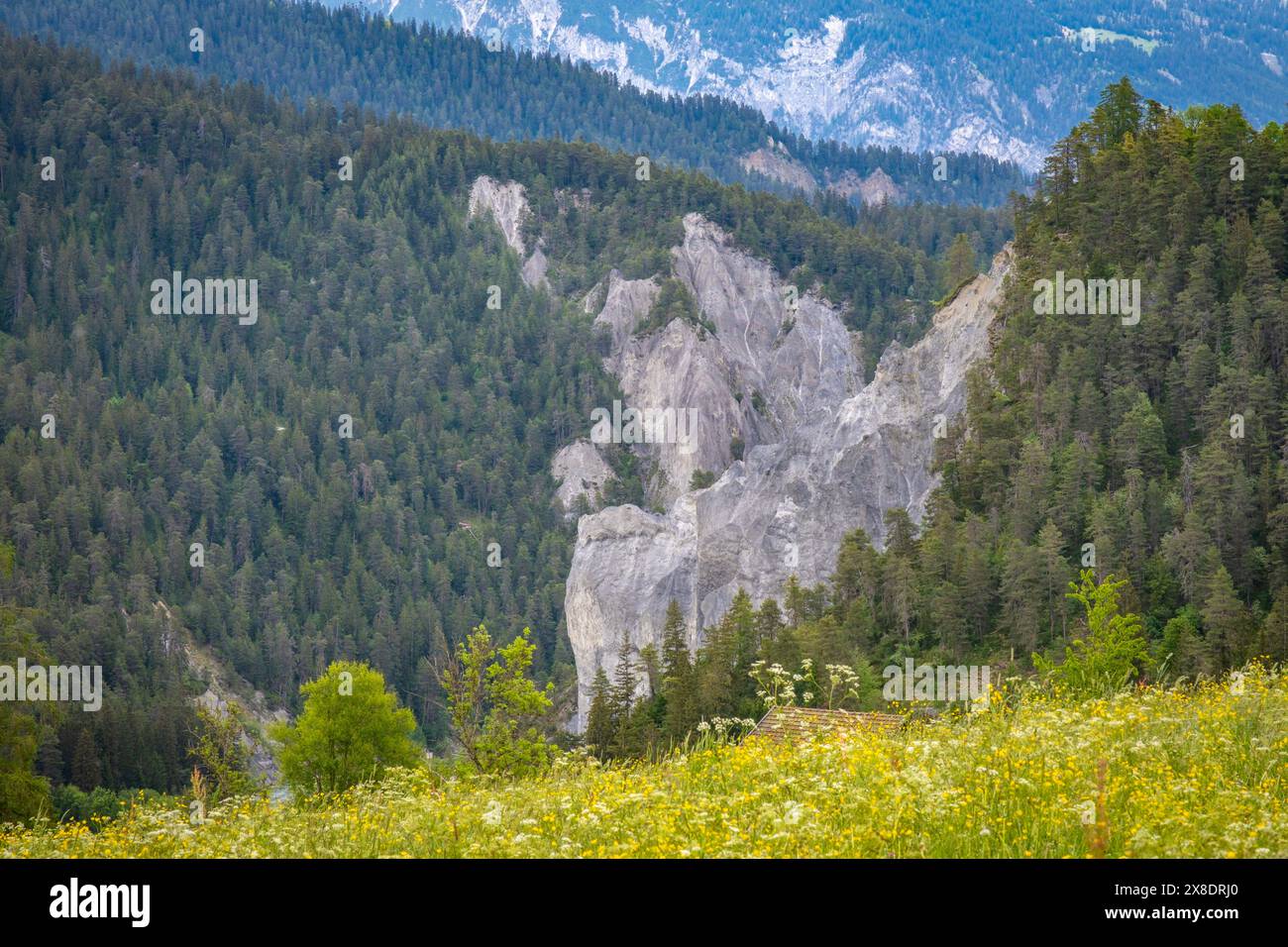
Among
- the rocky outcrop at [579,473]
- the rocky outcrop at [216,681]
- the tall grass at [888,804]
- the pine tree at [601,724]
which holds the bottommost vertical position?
the rocky outcrop at [216,681]

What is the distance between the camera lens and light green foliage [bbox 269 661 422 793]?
4962cm

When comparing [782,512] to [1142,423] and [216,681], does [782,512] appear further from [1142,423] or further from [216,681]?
[216,681]

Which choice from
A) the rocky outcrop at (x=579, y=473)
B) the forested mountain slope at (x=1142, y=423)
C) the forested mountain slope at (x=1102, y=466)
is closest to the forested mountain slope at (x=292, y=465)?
the rocky outcrop at (x=579, y=473)

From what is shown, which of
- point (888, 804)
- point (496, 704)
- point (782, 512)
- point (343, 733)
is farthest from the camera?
point (782, 512)

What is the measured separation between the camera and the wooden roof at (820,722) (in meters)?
16.0

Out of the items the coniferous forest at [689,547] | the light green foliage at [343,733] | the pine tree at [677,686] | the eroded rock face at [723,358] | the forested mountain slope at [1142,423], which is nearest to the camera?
the coniferous forest at [689,547]

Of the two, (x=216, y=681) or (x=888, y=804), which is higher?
(x=888, y=804)

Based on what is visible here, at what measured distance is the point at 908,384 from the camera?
293ft

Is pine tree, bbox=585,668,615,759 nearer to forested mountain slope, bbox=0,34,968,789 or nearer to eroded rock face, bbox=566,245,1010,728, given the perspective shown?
eroded rock face, bbox=566,245,1010,728

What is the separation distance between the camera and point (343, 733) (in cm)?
5041

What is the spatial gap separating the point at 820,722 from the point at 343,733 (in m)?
35.3

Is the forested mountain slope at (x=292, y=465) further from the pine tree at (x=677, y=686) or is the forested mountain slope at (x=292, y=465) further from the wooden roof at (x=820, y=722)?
the wooden roof at (x=820, y=722)

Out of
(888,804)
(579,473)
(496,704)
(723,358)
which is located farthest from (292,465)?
(888,804)

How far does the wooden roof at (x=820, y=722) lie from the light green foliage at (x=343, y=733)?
1034 inches
